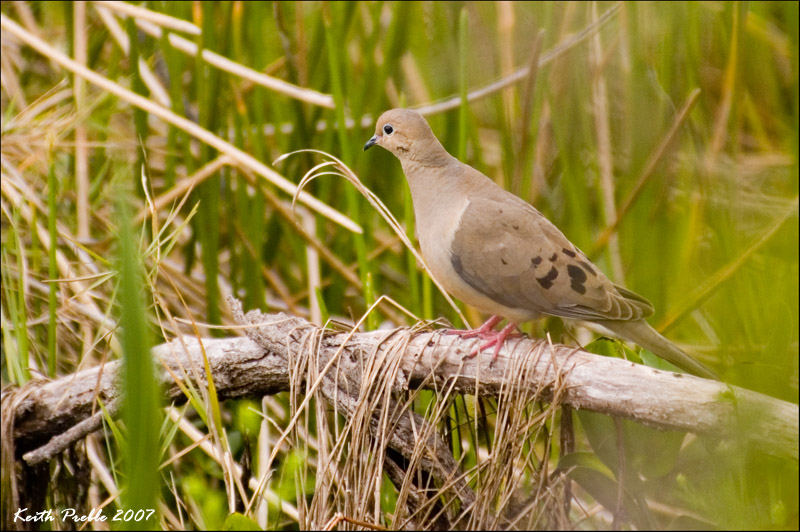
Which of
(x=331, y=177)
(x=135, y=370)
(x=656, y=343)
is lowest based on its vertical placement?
(x=656, y=343)

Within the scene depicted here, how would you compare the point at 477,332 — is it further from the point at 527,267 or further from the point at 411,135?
the point at 411,135

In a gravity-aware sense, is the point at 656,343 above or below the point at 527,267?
below

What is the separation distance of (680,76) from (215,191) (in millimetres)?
1870

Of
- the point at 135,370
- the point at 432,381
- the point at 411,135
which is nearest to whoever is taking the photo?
the point at 135,370

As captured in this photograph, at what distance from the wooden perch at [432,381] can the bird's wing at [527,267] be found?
7.7 inches

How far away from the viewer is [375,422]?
1.98 metres

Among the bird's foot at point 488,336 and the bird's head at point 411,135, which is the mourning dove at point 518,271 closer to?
the bird's foot at point 488,336

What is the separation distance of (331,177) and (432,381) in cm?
188

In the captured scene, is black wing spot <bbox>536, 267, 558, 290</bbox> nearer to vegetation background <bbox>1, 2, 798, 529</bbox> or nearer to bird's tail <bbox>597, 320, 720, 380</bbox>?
bird's tail <bbox>597, 320, 720, 380</bbox>

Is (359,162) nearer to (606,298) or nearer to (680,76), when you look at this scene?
(680,76)

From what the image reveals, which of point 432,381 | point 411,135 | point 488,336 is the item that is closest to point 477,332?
point 488,336

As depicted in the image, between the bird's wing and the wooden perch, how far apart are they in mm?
195

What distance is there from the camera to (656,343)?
83.4 inches

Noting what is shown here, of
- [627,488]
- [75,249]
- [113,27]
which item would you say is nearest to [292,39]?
[113,27]
